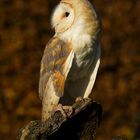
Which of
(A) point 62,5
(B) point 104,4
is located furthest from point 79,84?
(B) point 104,4

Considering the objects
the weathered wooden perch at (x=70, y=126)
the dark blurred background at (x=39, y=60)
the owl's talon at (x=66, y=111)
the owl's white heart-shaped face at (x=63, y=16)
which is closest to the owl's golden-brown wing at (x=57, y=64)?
the owl's white heart-shaped face at (x=63, y=16)

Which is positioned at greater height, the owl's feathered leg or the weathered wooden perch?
the owl's feathered leg

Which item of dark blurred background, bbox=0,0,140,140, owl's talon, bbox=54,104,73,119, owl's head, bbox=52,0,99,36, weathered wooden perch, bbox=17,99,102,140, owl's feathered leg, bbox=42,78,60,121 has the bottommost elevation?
weathered wooden perch, bbox=17,99,102,140

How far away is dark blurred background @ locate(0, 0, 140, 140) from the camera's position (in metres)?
8.67

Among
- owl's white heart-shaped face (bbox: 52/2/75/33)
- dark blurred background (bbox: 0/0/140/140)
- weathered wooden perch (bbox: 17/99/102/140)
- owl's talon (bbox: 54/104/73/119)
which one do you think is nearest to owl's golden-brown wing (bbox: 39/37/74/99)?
owl's white heart-shaped face (bbox: 52/2/75/33)

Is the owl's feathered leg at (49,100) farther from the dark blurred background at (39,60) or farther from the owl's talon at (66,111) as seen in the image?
the dark blurred background at (39,60)

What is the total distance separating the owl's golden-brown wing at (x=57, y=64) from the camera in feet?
15.2

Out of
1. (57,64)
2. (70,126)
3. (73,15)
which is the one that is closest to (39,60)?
(57,64)

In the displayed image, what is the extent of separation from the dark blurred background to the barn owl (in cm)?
373

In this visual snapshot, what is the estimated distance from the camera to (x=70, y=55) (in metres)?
4.70

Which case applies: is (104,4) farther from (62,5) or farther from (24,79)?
(62,5)

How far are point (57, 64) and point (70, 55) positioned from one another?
0.13 m

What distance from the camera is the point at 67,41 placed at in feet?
15.6

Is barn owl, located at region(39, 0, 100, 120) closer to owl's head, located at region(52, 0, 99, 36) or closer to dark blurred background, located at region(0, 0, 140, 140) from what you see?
owl's head, located at region(52, 0, 99, 36)
